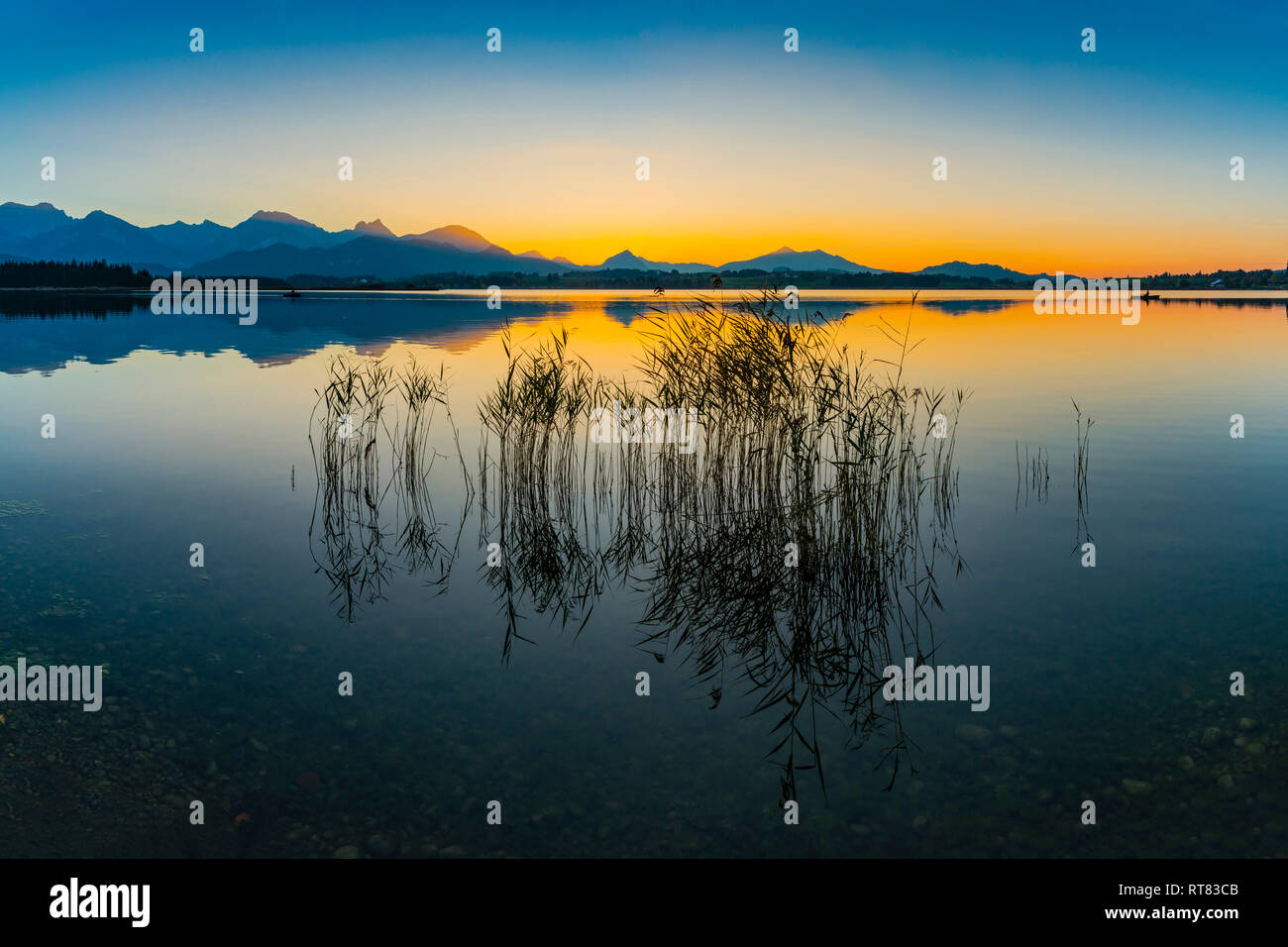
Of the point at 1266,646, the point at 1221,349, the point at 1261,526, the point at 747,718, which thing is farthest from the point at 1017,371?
the point at 747,718

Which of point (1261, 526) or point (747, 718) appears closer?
point (747, 718)

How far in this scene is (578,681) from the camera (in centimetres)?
813

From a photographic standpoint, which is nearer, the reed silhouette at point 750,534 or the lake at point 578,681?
the lake at point 578,681

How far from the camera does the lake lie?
589 cm

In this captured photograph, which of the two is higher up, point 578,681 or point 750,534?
point 750,534

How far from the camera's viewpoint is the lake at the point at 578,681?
5891mm

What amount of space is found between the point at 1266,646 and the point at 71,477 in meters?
18.1

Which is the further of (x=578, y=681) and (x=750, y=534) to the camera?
(x=750, y=534)

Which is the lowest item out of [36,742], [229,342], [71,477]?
[36,742]

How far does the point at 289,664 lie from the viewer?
8.28 m

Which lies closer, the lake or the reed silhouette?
the lake

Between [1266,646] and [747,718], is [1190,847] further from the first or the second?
[1266,646]

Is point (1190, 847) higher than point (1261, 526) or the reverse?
the reverse
